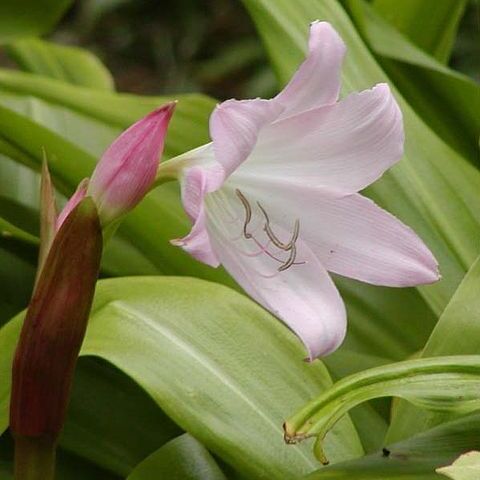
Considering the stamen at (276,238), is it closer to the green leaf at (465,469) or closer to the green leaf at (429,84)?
the green leaf at (465,469)

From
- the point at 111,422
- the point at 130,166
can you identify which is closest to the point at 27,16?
the point at 111,422

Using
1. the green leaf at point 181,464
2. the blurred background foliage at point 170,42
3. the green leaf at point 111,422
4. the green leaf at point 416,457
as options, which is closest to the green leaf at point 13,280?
the green leaf at point 111,422

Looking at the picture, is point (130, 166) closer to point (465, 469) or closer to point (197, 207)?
point (197, 207)

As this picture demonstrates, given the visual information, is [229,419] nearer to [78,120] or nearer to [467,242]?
[467,242]

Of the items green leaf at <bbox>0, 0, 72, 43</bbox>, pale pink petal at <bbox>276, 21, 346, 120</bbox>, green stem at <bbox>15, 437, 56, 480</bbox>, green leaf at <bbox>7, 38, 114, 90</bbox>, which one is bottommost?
green stem at <bbox>15, 437, 56, 480</bbox>

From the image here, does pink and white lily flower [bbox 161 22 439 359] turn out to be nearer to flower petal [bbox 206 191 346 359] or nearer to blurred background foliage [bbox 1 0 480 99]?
flower petal [bbox 206 191 346 359]

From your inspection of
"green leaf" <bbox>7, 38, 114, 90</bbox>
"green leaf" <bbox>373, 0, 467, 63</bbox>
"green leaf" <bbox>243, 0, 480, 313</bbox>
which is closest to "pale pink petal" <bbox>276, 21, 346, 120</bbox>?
"green leaf" <bbox>243, 0, 480, 313</bbox>
